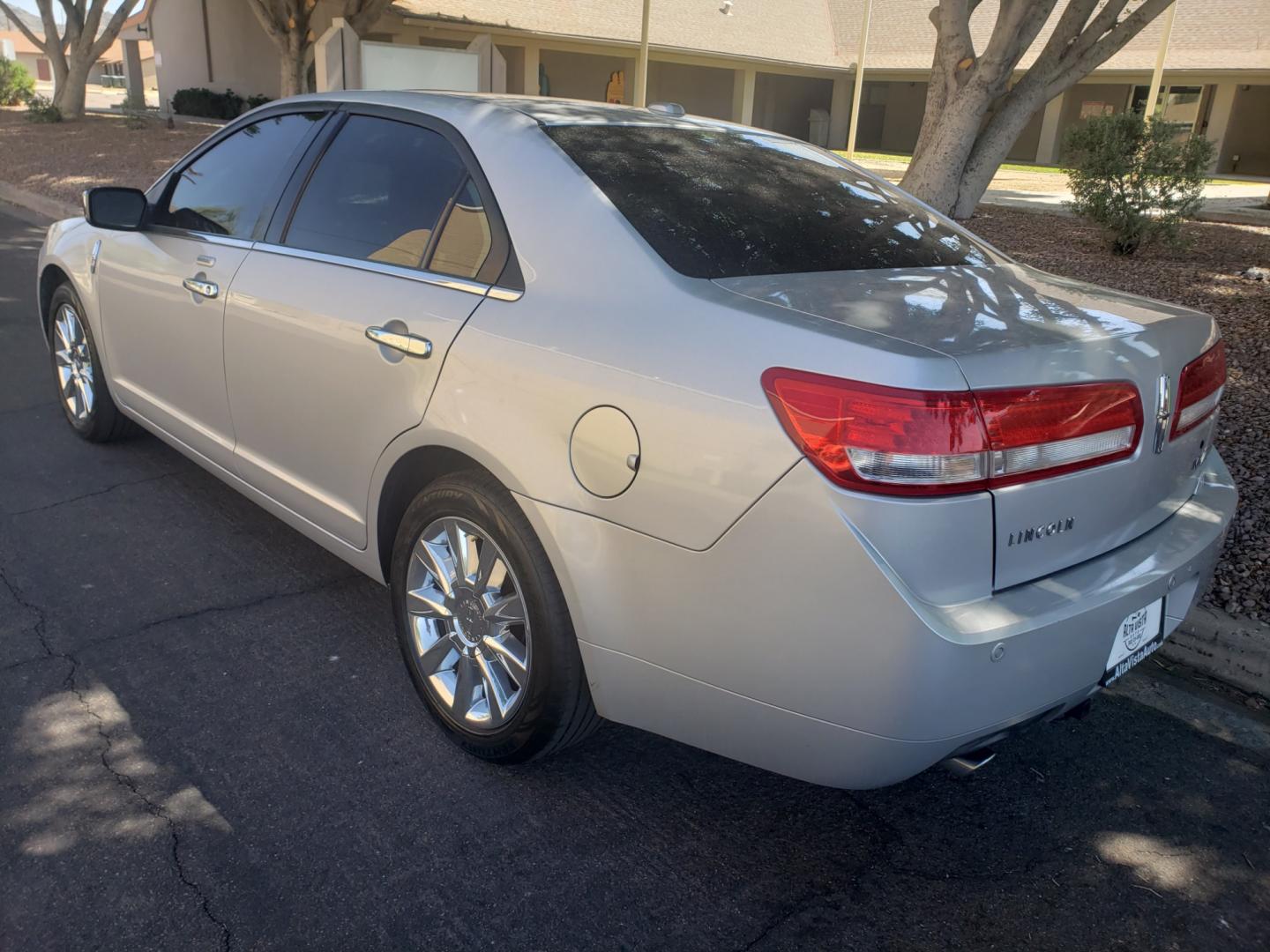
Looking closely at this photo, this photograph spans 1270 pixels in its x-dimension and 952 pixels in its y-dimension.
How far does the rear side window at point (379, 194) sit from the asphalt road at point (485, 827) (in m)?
1.35

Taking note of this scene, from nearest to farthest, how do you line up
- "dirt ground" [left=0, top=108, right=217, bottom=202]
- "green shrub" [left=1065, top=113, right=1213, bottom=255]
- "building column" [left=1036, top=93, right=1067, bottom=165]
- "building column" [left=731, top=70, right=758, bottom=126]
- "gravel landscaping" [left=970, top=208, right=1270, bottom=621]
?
1. "gravel landscaping" [left=970, top=208, right=1270, bottom=621]
2. "green shrub" [left=1065, top=113, right=1213, bottom=255]
3. "dirt ground" [left=0, top=108, right=217, bottom=202]
4. "building column" [left=1036, top=93, right=1067, bottom=165]
5. "building column" [left=731, top=70, right=758, bottom=126]

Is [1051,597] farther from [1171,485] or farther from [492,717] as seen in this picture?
[492,717]

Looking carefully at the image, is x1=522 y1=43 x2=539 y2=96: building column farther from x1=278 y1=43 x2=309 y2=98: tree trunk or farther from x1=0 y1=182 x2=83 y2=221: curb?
x1=0 y1=182 x2=83 y2=221: curb

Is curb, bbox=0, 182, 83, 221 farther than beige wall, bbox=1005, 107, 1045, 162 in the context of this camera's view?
No

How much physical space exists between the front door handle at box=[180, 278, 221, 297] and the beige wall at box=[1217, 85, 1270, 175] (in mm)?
30926

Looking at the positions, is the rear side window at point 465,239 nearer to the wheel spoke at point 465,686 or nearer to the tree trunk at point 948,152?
the wheel spoke at point 465,686

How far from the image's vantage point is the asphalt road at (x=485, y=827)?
2389mm

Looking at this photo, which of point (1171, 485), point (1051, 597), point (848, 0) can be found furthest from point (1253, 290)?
point (848, 0)

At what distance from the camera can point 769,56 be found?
103ft

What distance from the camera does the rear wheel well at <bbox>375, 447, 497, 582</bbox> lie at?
283 cm

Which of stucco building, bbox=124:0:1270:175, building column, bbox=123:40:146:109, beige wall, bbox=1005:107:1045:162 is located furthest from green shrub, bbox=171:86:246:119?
beige wall, bbox=1005:107:1045:162

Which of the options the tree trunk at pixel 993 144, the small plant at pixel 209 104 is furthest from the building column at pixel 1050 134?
the small plant at pixel 209 104

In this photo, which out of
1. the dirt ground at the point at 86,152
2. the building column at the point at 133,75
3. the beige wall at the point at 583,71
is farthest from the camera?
the building column at the point at 133,75

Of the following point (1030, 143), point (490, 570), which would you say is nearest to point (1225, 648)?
point (490, 570)
